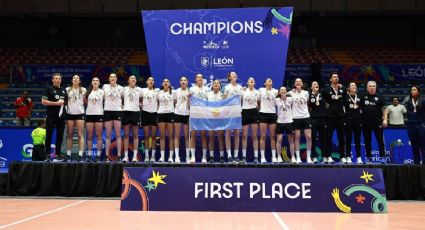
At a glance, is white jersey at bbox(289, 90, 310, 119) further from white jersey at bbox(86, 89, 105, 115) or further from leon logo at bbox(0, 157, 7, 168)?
leon logo at bbox(0, 157, 7, 168)

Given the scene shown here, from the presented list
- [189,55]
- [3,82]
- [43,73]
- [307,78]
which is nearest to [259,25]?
[189,55]

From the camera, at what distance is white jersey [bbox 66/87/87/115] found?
866 cm

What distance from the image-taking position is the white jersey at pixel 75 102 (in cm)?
866

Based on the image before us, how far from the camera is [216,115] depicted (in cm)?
899

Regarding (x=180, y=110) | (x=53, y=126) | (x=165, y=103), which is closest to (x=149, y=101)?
(x=165, y=103)

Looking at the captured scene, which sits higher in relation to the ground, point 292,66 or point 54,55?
point 54,55

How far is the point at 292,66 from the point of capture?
1822 cm

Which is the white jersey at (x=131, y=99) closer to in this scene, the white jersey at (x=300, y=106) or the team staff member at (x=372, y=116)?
the white jersey at (x=300, y=106)

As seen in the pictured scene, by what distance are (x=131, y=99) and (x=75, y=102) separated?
3.58ft

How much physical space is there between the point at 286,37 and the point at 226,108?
2.76 meters

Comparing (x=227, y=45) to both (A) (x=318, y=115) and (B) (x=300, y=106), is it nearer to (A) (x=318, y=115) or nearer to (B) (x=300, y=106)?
(B) (x=300, y=106)

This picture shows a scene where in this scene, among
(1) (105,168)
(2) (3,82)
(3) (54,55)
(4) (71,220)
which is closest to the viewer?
(4) (71,220)

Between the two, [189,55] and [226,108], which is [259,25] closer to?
[189,55]

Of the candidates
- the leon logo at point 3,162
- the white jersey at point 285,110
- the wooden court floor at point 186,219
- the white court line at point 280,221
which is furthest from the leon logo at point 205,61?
the leon logo at point 3,162
